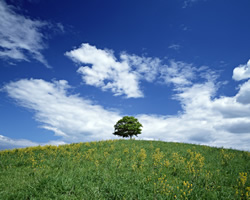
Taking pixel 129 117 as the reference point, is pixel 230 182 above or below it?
below

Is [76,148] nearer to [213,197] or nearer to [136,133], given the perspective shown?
[213,197]

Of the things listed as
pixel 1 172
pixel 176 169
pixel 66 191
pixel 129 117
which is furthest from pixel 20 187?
pixel 129 117

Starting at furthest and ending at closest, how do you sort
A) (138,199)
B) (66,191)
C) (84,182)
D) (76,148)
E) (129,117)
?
(129,117) < (76,148) < (84,182) < (66,191) < (138,199)

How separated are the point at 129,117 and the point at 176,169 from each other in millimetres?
31972

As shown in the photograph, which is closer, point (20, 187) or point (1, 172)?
point (20, 187)

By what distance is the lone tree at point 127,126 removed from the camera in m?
40.7

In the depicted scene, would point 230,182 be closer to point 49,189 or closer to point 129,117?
point 49,189

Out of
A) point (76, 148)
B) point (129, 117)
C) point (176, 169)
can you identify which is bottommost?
point (176, 169)

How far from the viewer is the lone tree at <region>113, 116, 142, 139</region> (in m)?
40.7

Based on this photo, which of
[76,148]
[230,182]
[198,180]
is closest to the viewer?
[198,180]

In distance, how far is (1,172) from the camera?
10.4m

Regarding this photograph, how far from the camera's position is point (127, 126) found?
4059cm

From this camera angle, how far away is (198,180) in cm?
811

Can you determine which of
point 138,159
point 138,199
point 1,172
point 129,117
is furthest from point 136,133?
point 138,199
